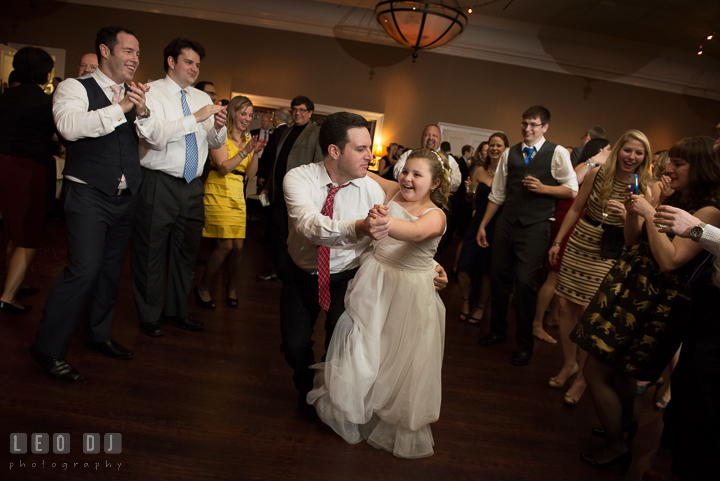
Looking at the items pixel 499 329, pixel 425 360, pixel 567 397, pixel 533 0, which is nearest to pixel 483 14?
pixel 533 0

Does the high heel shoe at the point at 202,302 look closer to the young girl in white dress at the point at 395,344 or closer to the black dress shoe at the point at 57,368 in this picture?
the black dress shoe at the point at 57,368

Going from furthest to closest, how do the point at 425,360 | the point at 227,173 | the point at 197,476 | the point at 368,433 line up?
the point at 227,173
the point at 368,433
the point at 425,360
the point at 197,476

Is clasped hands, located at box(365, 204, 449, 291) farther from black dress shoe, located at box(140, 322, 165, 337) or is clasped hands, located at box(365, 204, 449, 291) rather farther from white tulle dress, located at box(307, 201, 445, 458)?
black dress shoe, located at box(140, 322, 165, 337)

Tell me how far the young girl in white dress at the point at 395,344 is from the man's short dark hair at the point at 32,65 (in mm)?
2276

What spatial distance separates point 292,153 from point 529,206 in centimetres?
200

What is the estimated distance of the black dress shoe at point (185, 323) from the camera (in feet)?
10.2

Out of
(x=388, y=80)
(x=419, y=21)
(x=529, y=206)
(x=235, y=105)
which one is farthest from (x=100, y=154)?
(x=388, y=80)

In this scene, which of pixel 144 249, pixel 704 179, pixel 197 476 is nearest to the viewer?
pixel 197 476

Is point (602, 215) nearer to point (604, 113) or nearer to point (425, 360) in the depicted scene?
point (425, 360)

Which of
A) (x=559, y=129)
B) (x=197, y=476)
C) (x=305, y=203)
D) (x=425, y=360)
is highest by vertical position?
(x=559, y=129)

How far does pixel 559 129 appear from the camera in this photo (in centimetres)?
937

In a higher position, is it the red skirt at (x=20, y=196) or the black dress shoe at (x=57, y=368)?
the red skirt at (x=20, y=196)

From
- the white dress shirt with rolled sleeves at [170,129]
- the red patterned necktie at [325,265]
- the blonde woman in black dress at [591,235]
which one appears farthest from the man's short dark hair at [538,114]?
the white dress shirt with rolled sleeves at [170,129]

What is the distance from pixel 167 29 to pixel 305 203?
27.1 feet
